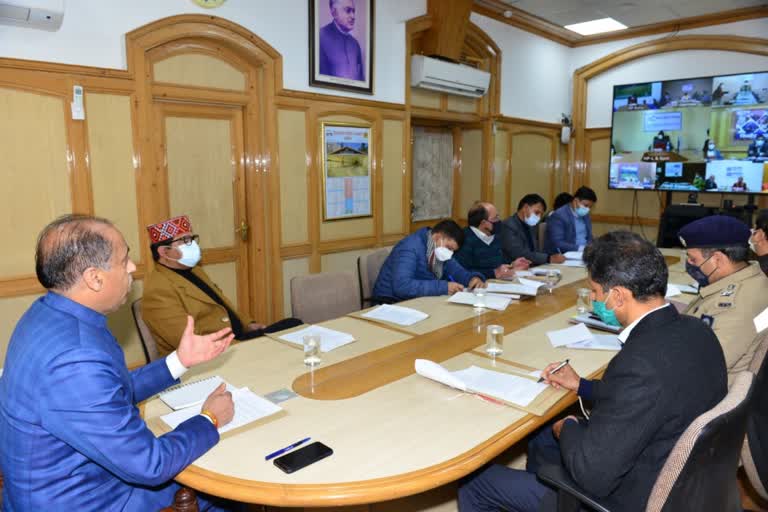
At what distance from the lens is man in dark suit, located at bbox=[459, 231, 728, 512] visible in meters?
1.40

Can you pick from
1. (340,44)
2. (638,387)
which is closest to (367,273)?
(340,44)

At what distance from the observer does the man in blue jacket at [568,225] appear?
18.2ft

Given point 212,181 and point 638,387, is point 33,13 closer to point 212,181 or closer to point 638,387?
point 212,181

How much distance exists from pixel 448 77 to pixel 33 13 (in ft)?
12.7

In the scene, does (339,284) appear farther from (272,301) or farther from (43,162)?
(43,162)

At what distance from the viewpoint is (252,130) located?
175 inches

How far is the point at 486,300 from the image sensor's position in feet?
10.1

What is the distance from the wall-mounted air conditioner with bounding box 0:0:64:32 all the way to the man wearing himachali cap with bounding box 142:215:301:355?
4.72ft

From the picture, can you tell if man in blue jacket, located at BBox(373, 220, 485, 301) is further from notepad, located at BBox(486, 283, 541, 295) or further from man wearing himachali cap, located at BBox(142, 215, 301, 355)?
man wearing himachali cap, located at BBox(142, 215, 301, 355)

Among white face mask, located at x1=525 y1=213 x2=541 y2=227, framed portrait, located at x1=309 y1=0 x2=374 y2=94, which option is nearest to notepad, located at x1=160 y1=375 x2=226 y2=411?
framed portrait, located at x1=309 y1=0 x2=374 y2=94

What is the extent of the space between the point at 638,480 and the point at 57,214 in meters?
3.48

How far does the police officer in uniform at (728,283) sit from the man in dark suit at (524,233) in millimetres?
2547

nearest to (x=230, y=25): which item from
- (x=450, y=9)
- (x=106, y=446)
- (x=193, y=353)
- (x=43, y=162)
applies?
(x=43, y=162)

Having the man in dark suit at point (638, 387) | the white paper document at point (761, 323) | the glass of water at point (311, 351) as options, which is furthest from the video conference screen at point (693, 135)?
the glass of water at point (311, 351)
